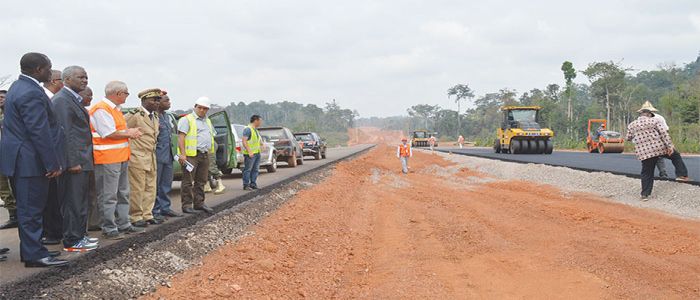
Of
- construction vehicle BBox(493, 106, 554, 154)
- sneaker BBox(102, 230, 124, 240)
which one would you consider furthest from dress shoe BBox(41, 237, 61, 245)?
construction vehicle BBox(493, 106, 554, 154)

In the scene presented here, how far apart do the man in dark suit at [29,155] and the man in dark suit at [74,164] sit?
389mm

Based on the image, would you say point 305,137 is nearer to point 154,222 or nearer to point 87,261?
point 154,222

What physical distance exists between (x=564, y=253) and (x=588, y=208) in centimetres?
434

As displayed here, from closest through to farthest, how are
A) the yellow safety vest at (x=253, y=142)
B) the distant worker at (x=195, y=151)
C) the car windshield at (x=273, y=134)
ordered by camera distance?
the distant worker at (x=195, y=151) < the yellow safety vest at (x=253, y=142) < the car windshield at (x=273, y=134)

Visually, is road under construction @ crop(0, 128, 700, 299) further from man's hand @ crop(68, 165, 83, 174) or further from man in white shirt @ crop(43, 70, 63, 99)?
man in white shirt @ crop(43, 70, 63, 99)

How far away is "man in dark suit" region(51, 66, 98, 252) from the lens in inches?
198

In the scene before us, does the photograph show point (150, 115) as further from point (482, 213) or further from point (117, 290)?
point (482, 213)

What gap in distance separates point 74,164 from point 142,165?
1353 mm

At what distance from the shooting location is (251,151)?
36.2 ft

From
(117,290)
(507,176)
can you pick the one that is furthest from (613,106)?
(117,290)

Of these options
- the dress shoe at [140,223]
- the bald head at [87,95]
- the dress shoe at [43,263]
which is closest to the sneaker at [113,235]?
the dress shoe at [140,223]

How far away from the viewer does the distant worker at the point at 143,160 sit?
20.8 feet

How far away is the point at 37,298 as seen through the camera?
3.98 metres

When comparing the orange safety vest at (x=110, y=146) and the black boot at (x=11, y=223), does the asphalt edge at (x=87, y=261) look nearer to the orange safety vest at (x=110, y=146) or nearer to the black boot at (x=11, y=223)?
the orange safety vest at (x=110, y=146)
